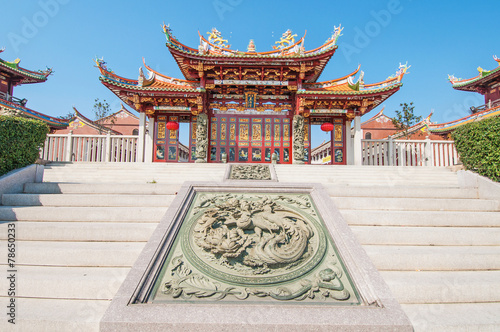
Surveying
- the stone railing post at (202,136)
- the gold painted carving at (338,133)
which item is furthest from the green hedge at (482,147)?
the stone railing post at (202,136)

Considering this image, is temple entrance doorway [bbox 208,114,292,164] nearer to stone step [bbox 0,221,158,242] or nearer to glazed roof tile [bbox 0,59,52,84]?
stone step [bbox 0,221,158,242]

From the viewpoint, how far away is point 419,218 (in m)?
3.78

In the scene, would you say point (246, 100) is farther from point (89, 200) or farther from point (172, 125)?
point (89, 200)

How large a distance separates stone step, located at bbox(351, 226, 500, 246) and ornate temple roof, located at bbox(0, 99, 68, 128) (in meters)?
19.3

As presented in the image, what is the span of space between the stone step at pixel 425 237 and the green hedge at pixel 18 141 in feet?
19.9

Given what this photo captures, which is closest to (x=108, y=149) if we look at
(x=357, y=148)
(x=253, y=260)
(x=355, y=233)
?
(x=253, y=260)

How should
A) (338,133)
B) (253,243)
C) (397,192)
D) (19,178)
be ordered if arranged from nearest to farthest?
(253,243), (397,192), (19,178), (338,133)

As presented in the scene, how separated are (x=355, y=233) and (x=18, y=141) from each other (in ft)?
20.5

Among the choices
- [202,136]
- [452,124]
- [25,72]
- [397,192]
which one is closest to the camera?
[397,192]

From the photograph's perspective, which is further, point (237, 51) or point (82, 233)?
point (237, 51)

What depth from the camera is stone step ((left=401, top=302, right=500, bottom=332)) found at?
2.23 metres

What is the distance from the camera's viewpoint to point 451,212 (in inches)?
155

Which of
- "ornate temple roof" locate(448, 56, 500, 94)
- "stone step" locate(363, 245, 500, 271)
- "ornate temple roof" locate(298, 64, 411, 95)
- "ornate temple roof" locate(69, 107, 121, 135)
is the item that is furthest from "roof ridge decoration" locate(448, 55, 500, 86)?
"ornate temple roof" locate(69, 107, 121, 135)

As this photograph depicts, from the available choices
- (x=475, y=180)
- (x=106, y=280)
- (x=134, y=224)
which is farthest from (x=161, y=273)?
(x=475, y=180)
